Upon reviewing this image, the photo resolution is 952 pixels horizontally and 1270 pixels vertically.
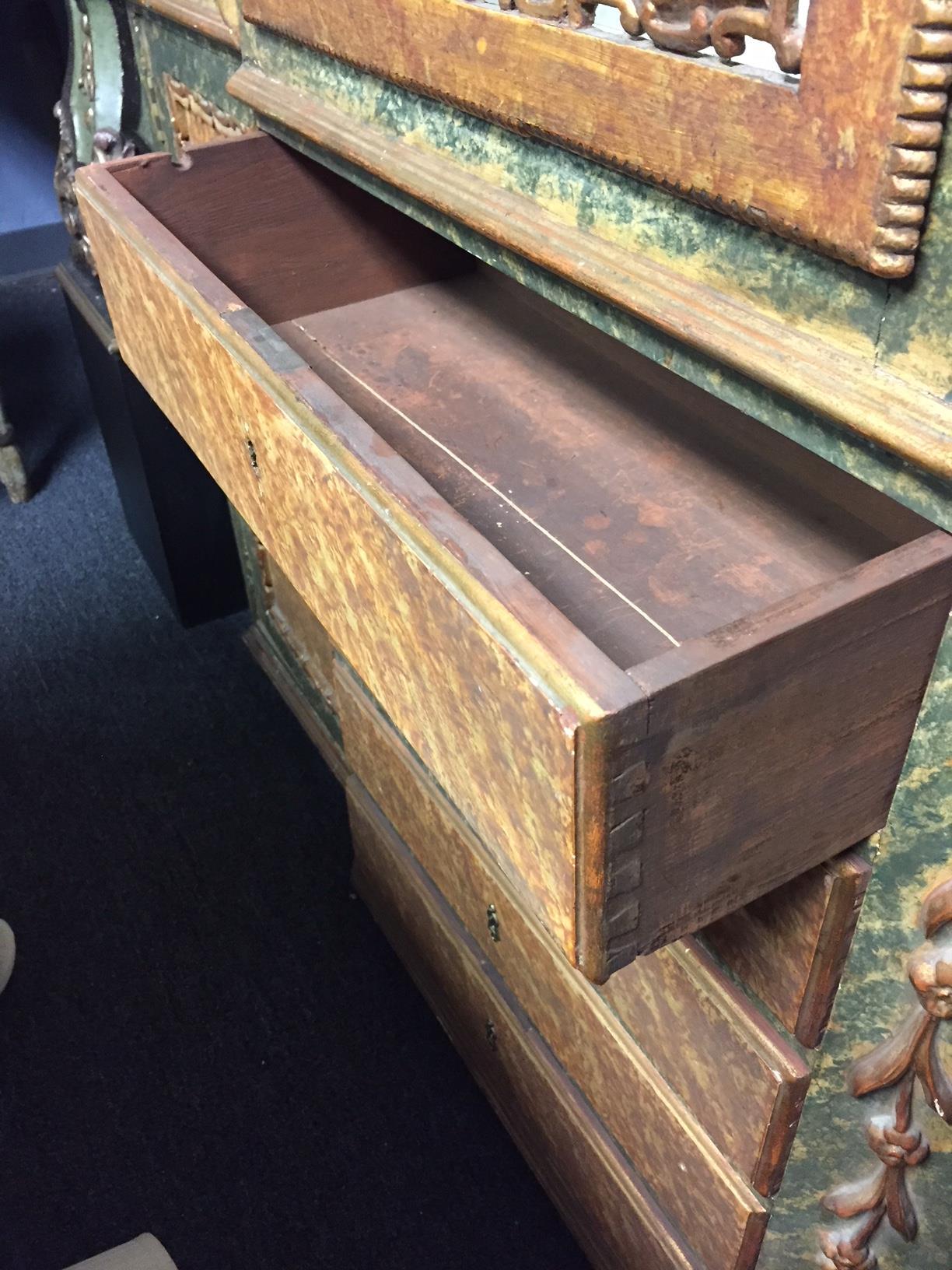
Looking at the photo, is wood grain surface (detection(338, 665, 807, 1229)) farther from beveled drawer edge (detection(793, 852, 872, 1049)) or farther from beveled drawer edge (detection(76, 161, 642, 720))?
beveled drawer edge (detection(76, 161, 642, 720))

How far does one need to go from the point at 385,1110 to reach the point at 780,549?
2.81 feet

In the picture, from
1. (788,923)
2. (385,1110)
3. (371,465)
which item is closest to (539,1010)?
(385,1110)

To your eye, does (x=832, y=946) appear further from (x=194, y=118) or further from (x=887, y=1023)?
(x=194, y=118)

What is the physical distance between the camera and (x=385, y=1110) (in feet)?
4.04

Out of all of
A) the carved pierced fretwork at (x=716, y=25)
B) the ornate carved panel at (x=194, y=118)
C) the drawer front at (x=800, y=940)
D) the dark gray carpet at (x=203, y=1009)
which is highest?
the carved pierced fretwork at (x=716, y=25)

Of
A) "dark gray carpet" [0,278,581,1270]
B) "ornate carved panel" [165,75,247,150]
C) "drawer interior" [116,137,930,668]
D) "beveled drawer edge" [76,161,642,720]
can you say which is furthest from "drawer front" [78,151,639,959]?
"dark gray carpet" [0,278,581,1270]

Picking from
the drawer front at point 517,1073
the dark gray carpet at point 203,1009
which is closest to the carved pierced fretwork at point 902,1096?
the drawer front at point 517,1073

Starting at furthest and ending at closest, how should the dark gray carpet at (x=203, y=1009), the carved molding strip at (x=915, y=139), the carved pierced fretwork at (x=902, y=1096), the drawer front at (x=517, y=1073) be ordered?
the dark gray carpet at (x=203, y=1009) → the drawer front at (x=517, y=1073) → the carved pierced fretwork at (x=902, y=1096) → the carved molding strip at (x=915, y=139)

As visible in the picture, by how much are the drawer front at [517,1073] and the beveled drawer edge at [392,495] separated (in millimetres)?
693

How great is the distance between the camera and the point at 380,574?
58cm

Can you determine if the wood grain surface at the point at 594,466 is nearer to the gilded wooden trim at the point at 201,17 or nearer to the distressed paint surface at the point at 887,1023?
the distressed paint surface at the point at 887,1023

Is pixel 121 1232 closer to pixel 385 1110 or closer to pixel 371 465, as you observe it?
pixel 385 1110

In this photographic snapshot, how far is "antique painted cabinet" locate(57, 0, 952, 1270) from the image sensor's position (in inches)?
18.6

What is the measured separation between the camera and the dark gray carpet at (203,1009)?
1.14m
